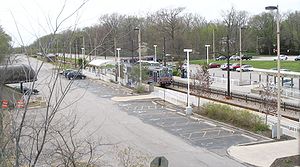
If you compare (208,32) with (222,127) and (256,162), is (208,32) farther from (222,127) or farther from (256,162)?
(256,162)

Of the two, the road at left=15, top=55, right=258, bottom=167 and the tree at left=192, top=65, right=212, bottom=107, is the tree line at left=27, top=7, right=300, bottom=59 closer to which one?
the tree at left=192, top=65, right=212, bottom=107

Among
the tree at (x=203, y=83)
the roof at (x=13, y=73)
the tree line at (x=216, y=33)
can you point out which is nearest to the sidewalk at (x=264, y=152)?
the roof at (x=13, y=73)

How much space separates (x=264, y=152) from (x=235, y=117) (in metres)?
5.85

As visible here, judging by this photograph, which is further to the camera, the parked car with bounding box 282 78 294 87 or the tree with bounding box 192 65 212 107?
the parked car with bounding box 282 78 294 87

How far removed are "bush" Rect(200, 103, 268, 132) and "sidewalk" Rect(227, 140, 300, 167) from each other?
8.84ft

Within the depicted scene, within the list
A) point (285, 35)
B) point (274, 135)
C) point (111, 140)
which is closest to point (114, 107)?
point (111, 140)

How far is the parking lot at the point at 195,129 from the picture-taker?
19016 mm

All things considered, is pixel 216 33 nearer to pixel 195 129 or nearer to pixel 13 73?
pixel 195 129

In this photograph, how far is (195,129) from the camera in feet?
72.3

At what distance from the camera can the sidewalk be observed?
16.0 m

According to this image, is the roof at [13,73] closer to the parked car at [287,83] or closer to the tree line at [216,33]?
the parked car at [287,83]

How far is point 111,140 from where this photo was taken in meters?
20.0

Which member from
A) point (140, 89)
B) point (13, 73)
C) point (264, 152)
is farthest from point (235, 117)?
point (140, 89)

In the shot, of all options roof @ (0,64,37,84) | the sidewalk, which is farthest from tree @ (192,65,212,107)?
roof @ (0,64,37,84)
